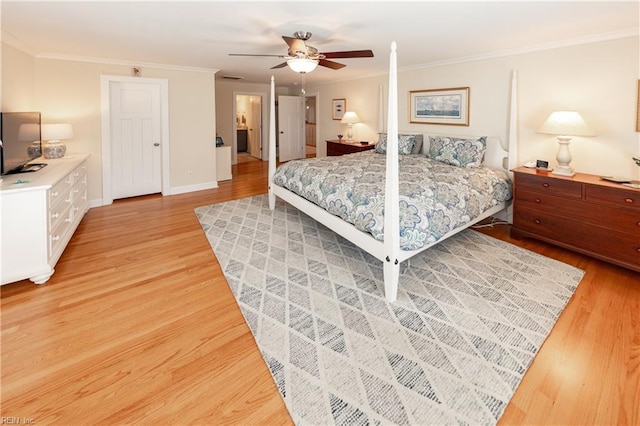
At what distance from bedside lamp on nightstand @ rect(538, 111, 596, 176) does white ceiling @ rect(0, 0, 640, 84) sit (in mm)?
813

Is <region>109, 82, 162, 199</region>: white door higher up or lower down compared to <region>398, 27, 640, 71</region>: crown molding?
lower down

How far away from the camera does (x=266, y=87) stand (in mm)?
8672

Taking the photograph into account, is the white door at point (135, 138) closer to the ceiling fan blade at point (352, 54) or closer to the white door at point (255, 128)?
the ceiling fan blade at point (352, 54)

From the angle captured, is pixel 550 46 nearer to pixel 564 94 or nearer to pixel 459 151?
pixel 564 94

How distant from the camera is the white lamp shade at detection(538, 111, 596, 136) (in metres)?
3.13

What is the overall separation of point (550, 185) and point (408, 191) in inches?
64.0

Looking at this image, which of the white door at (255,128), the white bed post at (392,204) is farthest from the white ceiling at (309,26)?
the white door at (255,128)

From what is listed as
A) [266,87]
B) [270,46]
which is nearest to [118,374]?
[270,46]

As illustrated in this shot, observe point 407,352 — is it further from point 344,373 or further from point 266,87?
point 266,87

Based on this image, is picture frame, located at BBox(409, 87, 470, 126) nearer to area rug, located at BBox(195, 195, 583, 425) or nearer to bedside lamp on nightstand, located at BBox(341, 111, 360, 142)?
bedside lamp on nightstand, located at BBox(341, 111, 360, 142)

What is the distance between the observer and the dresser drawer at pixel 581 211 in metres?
2.75

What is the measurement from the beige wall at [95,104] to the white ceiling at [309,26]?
0.88ft

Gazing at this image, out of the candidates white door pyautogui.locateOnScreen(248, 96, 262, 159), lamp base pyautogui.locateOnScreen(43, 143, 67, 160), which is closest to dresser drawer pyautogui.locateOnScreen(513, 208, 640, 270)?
lamp base pyautogui.locateOnScreen(43, 143, 67, 160)

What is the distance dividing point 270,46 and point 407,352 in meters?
3.59
